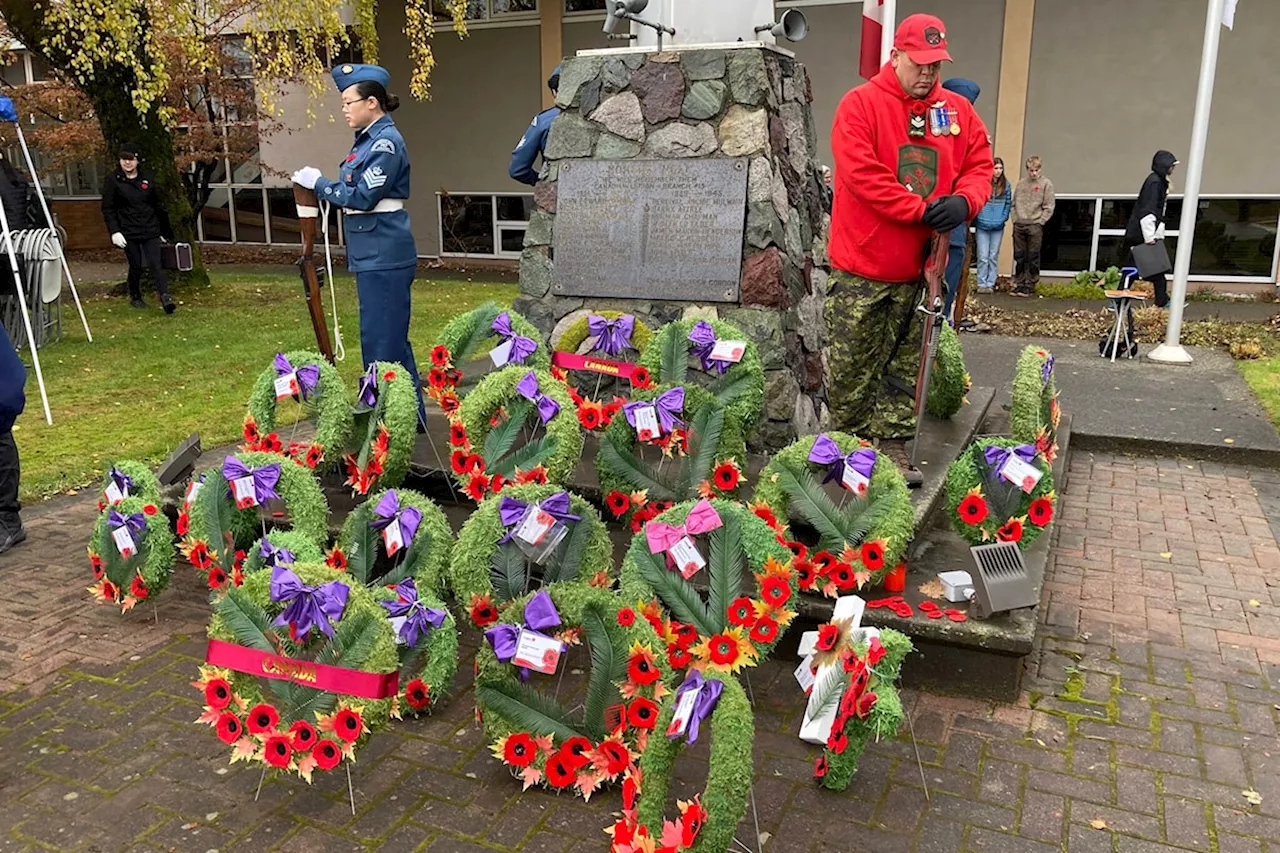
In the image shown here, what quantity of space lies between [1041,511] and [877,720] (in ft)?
4.38

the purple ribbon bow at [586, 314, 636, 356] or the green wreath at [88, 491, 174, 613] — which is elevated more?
the purple ribbon bow at [586, 314, 636, 356]

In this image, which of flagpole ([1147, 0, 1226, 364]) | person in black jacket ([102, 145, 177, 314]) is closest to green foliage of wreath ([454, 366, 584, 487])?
flagpole ([1147, 0, 1226, 364])

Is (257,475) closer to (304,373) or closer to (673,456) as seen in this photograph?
(304,373)

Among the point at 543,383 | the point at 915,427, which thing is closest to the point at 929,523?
the point at 915,427

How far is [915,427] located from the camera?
4566 mm

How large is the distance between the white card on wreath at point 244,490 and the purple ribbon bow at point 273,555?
30 cm

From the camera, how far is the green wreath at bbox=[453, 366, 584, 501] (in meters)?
4.00

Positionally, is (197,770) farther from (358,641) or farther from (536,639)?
(536,639)

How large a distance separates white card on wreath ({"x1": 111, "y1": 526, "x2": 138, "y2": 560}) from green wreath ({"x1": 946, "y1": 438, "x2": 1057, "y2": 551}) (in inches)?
122

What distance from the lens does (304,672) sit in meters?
2.81

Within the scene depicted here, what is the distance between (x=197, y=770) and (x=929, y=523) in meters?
2.96

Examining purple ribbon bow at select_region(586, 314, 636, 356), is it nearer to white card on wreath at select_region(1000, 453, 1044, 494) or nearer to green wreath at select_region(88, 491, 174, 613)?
white card on wreath at select_region(1000, 453, 1044, 494)

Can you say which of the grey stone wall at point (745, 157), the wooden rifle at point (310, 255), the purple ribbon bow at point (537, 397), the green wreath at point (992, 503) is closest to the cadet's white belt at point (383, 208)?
the wooden rifle at point (310, 255)

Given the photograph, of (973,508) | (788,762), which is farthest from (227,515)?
(973,508)
